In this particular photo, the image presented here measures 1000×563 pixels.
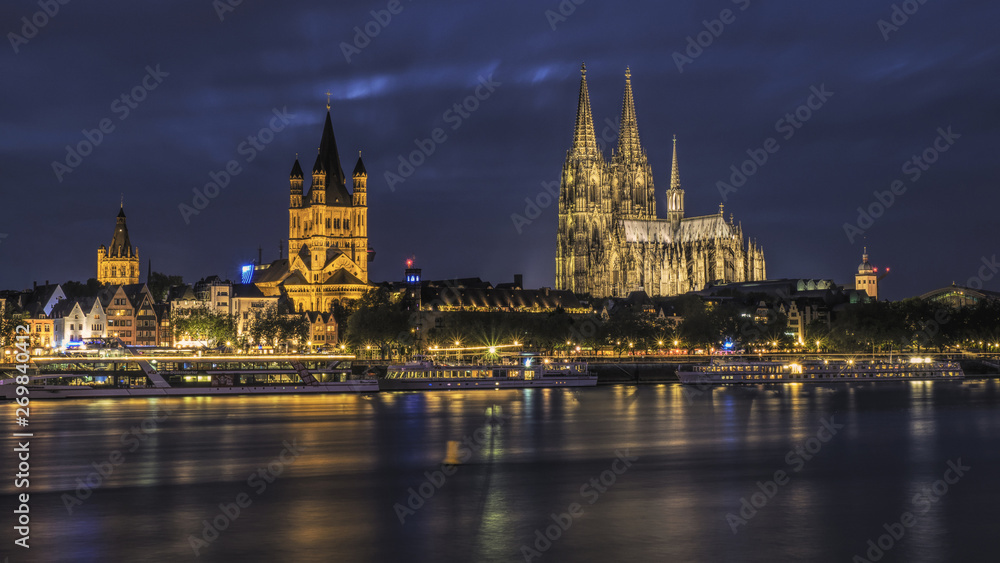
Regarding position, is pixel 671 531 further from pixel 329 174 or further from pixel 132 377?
pixel 329 174

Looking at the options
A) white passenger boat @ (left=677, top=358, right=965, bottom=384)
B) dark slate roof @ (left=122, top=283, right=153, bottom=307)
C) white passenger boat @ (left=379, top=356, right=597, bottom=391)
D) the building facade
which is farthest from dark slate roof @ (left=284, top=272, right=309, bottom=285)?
white passenger boat @ (left=677, top=358, right=965, bottom=384)

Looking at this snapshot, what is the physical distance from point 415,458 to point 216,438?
11956 mm

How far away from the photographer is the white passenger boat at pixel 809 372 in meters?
114

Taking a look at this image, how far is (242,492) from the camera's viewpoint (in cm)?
4278

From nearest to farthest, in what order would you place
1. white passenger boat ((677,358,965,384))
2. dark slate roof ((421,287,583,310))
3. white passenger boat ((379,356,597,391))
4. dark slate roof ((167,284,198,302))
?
white passenger boat ((379,356,597,391)) < white passenger boat ((677,358,965,384)) < dark slate roof ((421,287,583,310)) < dark slate roof ((167,284,198,302))

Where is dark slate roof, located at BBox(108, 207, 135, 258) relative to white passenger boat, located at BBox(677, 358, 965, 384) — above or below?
above

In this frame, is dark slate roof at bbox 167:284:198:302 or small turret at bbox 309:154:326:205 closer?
dark slate roof at bbox 167:284:198:302

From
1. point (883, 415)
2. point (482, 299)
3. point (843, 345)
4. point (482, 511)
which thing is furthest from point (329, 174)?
point (482, 511)

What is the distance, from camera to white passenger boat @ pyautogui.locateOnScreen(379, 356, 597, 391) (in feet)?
333

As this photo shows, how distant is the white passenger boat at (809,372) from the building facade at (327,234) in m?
67.1

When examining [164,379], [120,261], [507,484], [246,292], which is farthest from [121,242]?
Answer: [507,484]

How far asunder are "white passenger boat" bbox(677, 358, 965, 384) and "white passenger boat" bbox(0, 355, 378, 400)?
33.1 m

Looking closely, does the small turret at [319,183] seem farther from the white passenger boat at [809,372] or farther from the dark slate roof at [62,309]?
the white passenger boat at [809,372]

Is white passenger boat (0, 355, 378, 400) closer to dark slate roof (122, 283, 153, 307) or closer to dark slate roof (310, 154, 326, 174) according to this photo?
dark slate roof (122, 283, 153, 307)
